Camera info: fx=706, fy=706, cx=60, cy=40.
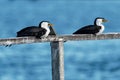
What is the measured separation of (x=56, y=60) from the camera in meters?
14.2

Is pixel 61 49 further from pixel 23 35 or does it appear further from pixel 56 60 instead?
pixel 23 35

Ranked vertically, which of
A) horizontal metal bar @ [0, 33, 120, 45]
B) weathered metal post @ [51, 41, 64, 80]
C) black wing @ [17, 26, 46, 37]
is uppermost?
black wing @ [17, 26, 46, 37]

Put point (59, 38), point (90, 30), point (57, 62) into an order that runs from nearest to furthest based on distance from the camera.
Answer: point (57, 62)
point (59, 38)
point (90, 30)

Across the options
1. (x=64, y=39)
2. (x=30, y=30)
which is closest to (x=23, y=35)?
(x=30, y=30)

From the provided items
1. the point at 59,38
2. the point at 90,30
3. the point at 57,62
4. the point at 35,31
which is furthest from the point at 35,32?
the point at 90,30

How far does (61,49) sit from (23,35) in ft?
4.38

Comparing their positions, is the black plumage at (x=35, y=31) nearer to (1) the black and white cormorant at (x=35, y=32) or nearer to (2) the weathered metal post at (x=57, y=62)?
(1) the black and white cormorant at (x=35, y=32)

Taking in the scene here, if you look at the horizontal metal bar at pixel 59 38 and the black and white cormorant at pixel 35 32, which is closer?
the horizontal metal bar at pixel 59 38

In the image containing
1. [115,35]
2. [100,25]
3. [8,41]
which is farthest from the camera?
[100,25]

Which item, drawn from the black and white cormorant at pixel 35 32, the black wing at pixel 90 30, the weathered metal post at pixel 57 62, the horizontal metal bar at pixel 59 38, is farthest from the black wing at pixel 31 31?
the black wing at pixel 90 30

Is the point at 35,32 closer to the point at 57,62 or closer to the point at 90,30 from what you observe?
the point at 57,62

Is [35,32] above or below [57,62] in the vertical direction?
above

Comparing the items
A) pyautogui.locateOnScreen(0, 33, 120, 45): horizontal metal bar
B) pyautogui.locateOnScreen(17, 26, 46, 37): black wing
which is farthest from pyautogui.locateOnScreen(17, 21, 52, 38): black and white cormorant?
pyautogui.locateOnScreen(0, 33, 120, 45): horizontal metal bar

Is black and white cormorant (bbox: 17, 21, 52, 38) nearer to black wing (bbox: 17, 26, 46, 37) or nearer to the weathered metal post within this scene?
black wing (bbox: 17, 26, 46, 37)
